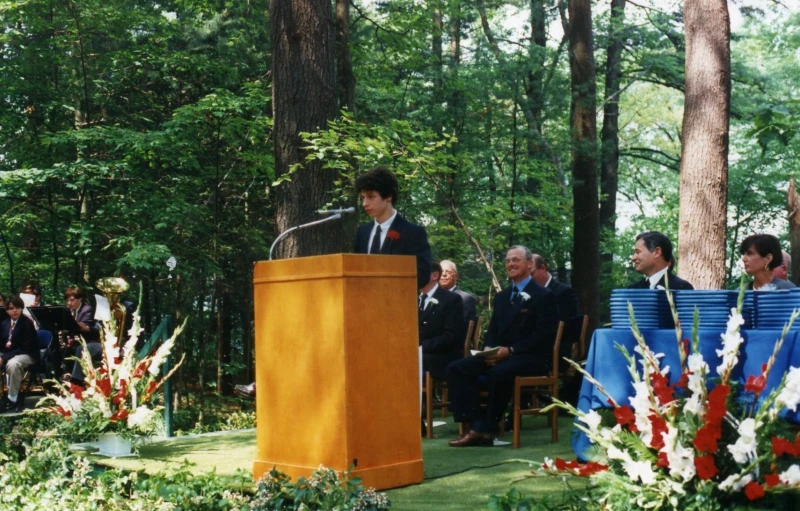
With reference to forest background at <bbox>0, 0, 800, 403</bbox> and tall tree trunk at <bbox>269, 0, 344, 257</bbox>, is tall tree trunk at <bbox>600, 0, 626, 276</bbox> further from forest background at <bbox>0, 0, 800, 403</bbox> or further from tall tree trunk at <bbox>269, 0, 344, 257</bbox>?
tall tree trunk at <bbox>269, 0, 344, 257</bbox>

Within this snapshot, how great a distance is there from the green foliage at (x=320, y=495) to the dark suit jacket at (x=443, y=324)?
127 inches

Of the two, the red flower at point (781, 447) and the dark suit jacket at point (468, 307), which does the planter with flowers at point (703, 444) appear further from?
the dark suit jacket at point (468, 307)

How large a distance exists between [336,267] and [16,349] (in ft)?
22.1

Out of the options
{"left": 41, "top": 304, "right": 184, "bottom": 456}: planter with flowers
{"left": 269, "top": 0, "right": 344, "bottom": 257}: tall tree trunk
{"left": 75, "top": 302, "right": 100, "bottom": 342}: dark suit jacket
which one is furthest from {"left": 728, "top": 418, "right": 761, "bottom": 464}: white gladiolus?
{"left": 75, "top": 302, "right": 100, "bottom": 342}: dark suit jacket

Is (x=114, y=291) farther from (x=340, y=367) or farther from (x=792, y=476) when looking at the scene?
(x=792, y=476)

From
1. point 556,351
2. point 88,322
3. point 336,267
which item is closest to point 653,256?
point 556,351


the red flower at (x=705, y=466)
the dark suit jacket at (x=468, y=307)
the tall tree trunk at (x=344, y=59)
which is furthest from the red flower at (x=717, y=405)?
the tall tree trunk at (x=344, y=59)

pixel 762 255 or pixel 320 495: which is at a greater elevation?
pixel 762 255

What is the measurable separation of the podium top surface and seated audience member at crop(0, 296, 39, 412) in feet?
19.1

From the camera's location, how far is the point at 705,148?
7.84 meters

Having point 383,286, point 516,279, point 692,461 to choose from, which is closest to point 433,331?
point 516,279

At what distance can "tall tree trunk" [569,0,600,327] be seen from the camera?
44.7 feet

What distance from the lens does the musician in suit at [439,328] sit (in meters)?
7.34

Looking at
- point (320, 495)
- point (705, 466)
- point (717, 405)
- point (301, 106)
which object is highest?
point (301, 106)
